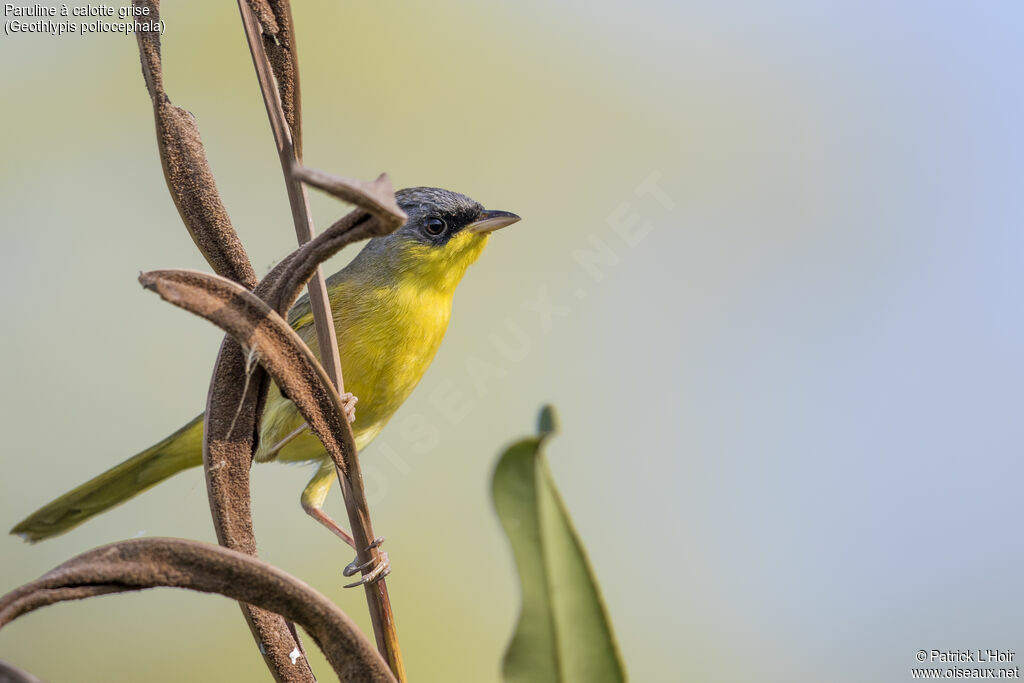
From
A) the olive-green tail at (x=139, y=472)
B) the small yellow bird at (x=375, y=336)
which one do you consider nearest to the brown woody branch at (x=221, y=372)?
the small yellow bird at (x=375, y=336)

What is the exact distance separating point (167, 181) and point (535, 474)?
0.41 m

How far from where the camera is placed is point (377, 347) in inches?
104

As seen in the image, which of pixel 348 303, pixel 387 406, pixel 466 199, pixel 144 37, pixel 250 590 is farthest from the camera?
pixel 466 199

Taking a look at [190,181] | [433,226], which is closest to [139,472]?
[433,226]

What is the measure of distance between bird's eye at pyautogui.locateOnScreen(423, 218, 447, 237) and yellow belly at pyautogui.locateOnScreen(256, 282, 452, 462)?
0.26m

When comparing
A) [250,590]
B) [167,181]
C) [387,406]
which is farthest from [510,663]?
[387,406]

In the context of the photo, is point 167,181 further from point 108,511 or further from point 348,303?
point 108,511

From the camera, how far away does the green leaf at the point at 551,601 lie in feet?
2.10

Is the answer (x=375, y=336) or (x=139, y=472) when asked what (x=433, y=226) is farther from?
(x=139, y=472)

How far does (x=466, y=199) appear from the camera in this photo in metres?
3.07

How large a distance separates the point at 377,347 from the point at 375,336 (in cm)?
5

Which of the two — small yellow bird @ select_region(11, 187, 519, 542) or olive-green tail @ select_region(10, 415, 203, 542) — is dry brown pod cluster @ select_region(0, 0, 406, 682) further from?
olive-green tail @ select_region(10, 415, 203, 542)

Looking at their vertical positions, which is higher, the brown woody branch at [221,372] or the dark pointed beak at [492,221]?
the dark pointed beak at [492,221]

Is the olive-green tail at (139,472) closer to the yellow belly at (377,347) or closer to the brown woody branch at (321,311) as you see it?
the yellow belly at (377,347)
